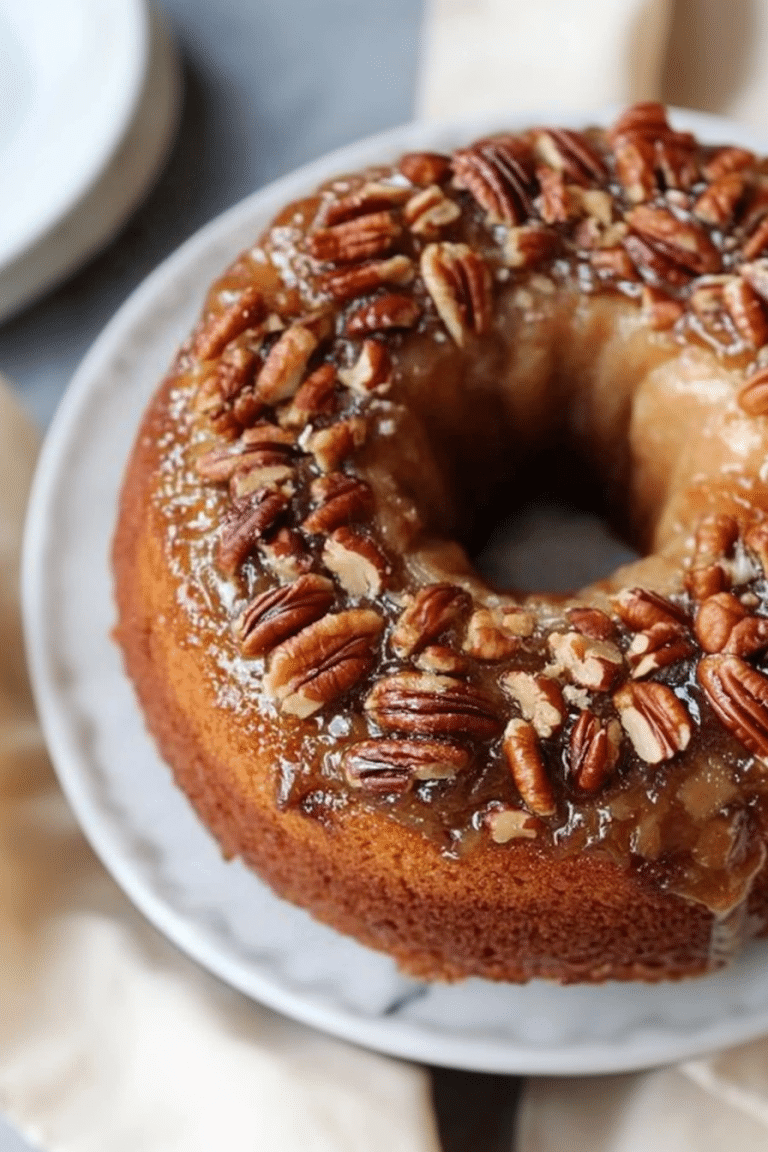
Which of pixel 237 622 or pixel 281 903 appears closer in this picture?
pixel 237 622

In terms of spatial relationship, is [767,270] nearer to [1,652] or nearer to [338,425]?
[338,425]

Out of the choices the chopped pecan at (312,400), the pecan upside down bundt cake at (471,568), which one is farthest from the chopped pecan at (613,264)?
the chopped pecan at (312,400)

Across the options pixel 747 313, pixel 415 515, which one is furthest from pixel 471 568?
pixel 747 313

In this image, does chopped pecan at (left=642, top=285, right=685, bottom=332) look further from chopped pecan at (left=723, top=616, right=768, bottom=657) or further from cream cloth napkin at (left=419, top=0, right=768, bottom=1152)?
cream cloth napkin at (left=419, top=0, right=768, bottom=1152)

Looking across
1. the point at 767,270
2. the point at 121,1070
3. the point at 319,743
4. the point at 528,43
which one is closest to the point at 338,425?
the point at 319,743

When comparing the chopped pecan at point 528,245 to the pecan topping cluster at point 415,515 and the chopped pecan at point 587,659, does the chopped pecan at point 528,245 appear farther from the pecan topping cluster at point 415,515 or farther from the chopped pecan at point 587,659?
the chopped pecan at point 587,659

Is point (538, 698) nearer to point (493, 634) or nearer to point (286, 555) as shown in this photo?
point (493, 634)
